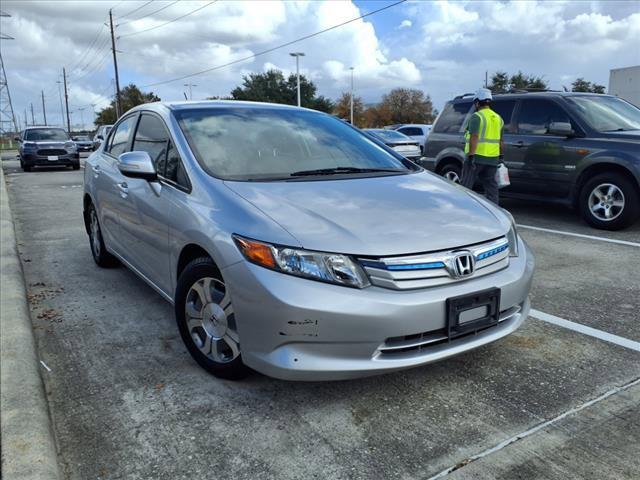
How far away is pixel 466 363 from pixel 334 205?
4.07ft

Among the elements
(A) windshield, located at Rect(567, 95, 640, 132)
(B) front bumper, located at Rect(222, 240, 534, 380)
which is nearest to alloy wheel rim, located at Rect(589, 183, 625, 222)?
(A) windshield, located at Rect(567, 95, 640, 132)

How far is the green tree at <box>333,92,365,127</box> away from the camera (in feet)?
243

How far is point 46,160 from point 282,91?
51.5 meters

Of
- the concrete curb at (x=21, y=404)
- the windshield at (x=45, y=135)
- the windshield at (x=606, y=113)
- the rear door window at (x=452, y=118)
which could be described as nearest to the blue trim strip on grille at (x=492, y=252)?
the concrete curb at (x=21, y=404)

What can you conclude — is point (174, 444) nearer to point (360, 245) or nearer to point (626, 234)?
point (360, 245)

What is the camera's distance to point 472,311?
8.66 feet

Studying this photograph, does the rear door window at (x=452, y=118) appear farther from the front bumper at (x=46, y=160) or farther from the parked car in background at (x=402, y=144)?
the front bumper at (x=46, y=160)

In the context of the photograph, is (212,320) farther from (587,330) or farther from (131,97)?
(131,97)

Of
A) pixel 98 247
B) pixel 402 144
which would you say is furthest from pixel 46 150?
pixel 98 247

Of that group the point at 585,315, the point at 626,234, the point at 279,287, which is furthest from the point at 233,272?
the point at 626,234

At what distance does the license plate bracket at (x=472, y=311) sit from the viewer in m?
2.56

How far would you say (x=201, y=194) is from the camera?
303cm

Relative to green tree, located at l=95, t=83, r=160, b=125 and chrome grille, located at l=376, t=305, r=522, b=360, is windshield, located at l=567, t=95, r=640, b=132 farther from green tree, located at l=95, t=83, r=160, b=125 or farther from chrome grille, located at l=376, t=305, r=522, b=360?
green tree, located at l=95, t=83, r=160, b=125

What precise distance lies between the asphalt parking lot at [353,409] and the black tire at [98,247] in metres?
1.05
